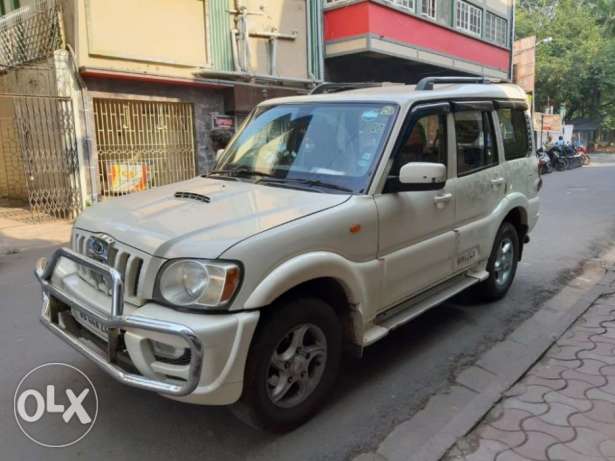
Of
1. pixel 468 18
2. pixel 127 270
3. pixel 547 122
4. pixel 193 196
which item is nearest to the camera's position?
pixel 127 270

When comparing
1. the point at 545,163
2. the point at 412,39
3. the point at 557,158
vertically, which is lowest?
the point at 545,163

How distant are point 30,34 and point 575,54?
3760cm

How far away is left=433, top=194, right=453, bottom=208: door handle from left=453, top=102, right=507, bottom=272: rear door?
18 centimetres

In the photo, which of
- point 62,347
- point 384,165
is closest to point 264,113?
point 384,165

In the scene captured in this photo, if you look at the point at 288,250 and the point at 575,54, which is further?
the point at 575,54

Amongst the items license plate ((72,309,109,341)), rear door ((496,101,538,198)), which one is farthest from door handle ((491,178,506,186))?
license plate ((72,309,109,341))

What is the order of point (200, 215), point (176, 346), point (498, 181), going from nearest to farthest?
Result: 1. point (176, 346)
2. point (200, 215)
3. point (498, 181)

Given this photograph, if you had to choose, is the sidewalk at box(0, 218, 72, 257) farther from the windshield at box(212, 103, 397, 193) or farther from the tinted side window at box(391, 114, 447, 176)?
the tinted side window at box(391, 114, 447, 176)

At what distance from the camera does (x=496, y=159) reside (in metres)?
4.74

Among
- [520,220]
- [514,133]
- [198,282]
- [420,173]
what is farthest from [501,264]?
[198,282]

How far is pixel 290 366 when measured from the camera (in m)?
2.95

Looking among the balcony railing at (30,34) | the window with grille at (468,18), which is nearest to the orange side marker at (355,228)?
the balcony railing at (30,34)

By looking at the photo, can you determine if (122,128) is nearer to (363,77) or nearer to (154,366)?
(363,77)

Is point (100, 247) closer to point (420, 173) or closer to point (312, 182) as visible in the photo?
point (312, 182)
